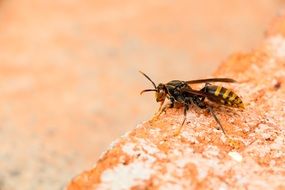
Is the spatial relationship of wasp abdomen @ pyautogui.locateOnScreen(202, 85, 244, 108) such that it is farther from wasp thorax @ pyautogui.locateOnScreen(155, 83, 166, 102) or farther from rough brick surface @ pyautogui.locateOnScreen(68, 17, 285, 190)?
wasp thorax @ pyautogui.locateOnScreen(155, 83, 166, 102)

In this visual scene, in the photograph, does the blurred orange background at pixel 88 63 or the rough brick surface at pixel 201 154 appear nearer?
the rough brick surface at pixel 201 154

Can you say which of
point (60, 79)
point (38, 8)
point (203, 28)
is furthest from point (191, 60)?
point (38, 8)

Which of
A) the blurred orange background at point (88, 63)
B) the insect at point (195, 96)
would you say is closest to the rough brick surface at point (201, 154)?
the insect at point (195, 96)

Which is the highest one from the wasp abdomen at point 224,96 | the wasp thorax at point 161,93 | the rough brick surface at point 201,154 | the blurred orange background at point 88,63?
the blurred orange background at point 88,63

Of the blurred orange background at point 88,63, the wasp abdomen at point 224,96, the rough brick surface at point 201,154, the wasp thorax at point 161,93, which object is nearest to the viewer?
the rough brick surface at point 201,154

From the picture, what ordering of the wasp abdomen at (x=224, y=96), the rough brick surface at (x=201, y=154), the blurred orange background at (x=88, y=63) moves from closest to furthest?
the rough brick surface at (x=201, y=154), the wasp abdomen at (x=224, y=96), the blurred orange background at (x=88, y=63)

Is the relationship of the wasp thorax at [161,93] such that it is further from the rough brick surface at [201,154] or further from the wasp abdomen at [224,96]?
the wasp abdomen at [224,96]

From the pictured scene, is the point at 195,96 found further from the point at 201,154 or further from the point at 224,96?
the point at 201,154
